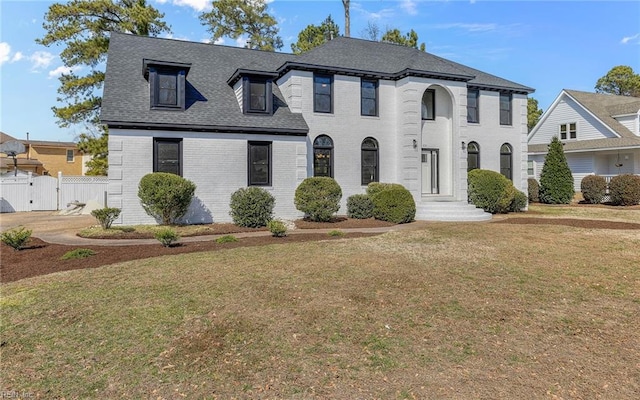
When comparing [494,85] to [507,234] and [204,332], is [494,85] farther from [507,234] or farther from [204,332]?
[204,332]

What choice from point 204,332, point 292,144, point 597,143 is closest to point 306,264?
point 204,332

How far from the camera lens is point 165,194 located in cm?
1288

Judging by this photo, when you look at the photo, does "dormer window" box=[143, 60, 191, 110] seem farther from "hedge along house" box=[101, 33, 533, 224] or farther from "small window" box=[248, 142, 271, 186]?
"small window" box=[248, 142, 271, 186]

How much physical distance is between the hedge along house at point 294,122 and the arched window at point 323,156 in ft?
0.15

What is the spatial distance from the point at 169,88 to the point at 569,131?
30.2 m

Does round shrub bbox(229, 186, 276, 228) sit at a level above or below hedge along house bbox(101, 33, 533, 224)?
below

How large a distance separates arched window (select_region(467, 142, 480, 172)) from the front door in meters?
2.40

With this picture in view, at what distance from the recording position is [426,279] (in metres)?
6.79

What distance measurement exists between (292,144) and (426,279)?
10.5 metres

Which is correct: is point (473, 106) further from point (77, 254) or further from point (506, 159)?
point (77, 254)

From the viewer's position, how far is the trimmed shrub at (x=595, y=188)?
75.2 ft

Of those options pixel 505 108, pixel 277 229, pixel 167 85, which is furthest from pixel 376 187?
Result: pixel 505 108

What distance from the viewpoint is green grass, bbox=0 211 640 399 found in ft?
12.0

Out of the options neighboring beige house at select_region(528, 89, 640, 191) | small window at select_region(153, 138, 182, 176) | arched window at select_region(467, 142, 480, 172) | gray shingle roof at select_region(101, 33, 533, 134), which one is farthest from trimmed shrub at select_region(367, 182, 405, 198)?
neighboring beige house at select_region(528, 89, 640, 191)
